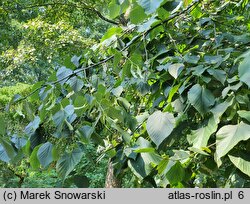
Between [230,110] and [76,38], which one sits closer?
[230,110]

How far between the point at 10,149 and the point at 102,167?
5393mm

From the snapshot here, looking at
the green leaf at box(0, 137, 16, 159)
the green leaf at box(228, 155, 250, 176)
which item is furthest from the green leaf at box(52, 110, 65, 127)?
the green leaf at box(228, 155, 250, 176)

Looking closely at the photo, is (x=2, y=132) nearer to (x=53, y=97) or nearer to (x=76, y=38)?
(x=53, y=97)

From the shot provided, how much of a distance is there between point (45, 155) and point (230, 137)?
37 cm

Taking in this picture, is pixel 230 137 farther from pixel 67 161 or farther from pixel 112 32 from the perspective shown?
pixel 112 32

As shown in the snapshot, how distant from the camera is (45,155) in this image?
0.78 metres

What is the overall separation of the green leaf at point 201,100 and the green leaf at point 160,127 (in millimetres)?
65

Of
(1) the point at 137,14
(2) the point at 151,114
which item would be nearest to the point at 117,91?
(2) the point at 151,114

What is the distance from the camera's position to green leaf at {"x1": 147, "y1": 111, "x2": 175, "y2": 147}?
801 millimetres

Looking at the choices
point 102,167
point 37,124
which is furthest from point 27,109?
point 102,167

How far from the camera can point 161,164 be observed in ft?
2.52

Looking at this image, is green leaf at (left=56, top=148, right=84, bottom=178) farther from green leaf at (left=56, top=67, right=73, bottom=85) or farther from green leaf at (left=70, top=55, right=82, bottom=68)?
green leaf at (left=70, top=55, right=82, bottom=68)

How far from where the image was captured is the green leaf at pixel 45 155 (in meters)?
0.77

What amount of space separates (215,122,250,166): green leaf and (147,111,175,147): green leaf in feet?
0.35
